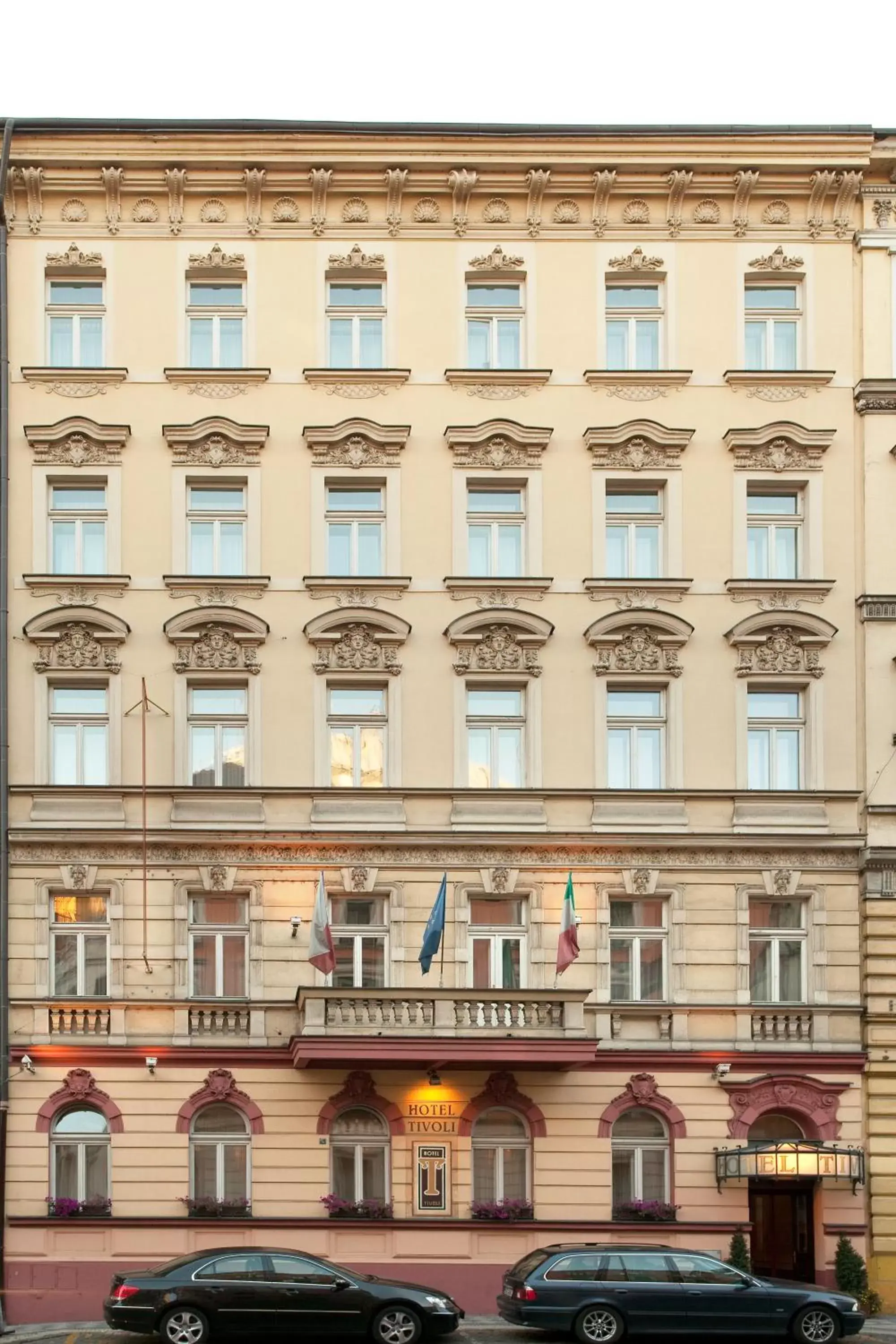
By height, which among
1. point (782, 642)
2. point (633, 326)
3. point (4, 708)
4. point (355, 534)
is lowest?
Result: point (4, 708)

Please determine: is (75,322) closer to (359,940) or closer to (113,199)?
(113,199)

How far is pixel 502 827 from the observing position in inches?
1330

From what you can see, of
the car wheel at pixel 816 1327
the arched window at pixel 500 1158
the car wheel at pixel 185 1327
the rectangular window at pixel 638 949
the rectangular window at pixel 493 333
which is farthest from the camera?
the rectangular window at pixel 493 333

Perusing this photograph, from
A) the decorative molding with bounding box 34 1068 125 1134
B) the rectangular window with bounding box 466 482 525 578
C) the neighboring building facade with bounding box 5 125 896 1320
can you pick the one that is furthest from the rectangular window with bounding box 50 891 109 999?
the rectangular window with bounding box 466 482 525 578

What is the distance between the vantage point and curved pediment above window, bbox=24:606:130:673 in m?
34.2

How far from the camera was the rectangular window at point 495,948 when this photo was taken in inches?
1332

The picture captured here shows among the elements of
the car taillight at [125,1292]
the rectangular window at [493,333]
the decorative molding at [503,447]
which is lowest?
the car taillight at [125,1292]

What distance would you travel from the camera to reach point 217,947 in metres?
33.8

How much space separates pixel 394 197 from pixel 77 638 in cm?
1045

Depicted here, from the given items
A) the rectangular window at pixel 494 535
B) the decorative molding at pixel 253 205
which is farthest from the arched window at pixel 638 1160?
the decorative molding at pixel 253 205

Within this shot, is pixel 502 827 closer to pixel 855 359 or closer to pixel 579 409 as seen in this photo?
pixel 579 409

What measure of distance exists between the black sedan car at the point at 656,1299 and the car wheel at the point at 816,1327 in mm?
14

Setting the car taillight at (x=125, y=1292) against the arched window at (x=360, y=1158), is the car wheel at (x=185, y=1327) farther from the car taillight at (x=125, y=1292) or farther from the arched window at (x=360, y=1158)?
the arched window at (x=360, y=1158)

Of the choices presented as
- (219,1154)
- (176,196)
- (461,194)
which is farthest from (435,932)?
(176,196)
